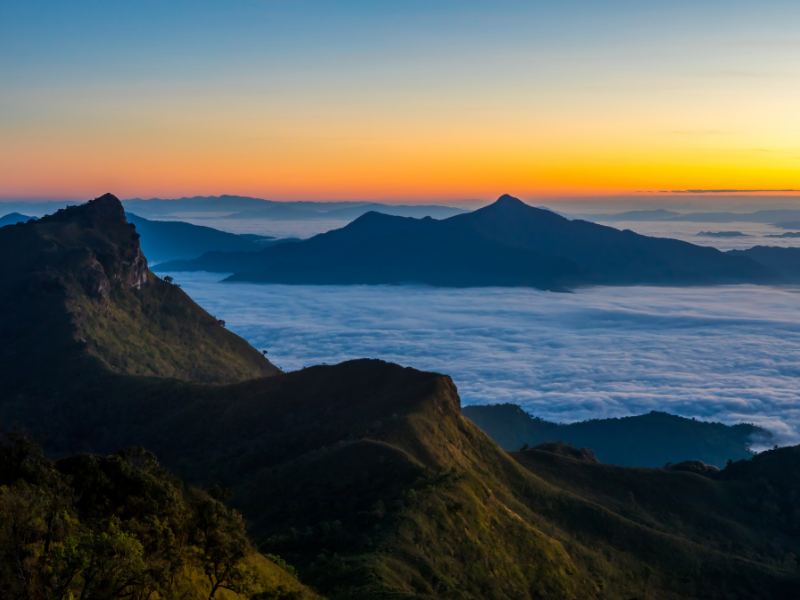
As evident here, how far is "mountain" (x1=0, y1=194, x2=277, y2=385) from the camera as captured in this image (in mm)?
137125

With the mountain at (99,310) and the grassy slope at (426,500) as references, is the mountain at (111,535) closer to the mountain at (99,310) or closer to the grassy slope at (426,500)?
the grassy slope at (426,500)

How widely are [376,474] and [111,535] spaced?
152ft

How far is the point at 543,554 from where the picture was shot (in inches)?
2552

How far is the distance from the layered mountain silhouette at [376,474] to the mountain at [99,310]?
0.49 m

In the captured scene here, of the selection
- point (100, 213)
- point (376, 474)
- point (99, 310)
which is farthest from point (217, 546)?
point (100, 213)

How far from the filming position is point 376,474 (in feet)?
229

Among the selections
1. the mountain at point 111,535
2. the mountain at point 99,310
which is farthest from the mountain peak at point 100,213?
the mountain at point 111,535

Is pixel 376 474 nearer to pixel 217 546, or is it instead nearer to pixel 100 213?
pixel 217 546

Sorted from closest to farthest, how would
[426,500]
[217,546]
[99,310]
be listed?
[217,546] → [426,500] → [99,310]

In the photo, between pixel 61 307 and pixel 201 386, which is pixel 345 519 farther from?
pixel 61 307

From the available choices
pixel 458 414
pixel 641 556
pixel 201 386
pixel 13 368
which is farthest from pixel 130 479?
pixel 13 368

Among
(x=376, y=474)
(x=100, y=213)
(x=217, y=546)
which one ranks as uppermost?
(x=100, y=213)

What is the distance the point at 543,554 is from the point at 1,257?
13778 cm

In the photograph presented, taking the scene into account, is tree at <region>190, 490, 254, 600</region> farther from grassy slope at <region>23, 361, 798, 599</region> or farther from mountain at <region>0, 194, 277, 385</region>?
mountain at <region>0, 194, 277, 385</region>
